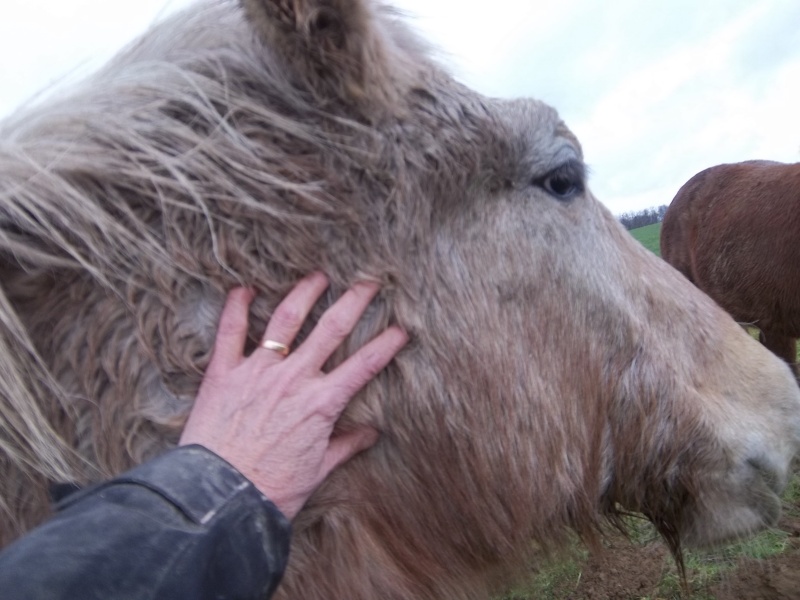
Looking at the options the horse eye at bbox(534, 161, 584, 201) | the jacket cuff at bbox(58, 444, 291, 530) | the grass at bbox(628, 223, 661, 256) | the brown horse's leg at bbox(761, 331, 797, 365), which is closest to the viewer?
the jacket cuff at bbox(58, 444, 291, 530)

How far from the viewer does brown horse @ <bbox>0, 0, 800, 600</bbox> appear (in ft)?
4.16

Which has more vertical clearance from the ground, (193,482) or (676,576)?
(193,482)

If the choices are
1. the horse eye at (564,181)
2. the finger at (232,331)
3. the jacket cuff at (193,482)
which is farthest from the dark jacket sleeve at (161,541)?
the horse eye at (564,181)

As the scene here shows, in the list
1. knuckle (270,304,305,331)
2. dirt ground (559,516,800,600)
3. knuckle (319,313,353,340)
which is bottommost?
dirt ground (559,516,800,600)

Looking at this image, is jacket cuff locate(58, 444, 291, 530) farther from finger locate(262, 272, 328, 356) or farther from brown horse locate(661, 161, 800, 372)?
brown horse locate(661, 161, 800, 372)

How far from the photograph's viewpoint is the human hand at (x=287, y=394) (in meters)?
1.18

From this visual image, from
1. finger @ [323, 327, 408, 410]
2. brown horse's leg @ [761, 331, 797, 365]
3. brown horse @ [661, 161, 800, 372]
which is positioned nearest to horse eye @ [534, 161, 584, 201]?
finger @ [323, 327, 408, 410]

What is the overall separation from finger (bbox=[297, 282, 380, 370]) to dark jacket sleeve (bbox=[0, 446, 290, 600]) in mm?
305

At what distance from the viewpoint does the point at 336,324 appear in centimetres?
134

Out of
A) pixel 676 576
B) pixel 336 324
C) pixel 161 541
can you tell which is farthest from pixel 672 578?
pixel 161 541

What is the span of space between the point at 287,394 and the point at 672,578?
3.53m

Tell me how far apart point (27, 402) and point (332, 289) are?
0.64 metres

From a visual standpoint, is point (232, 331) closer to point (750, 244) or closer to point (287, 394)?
point (287, 394)

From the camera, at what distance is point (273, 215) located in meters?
1.38
